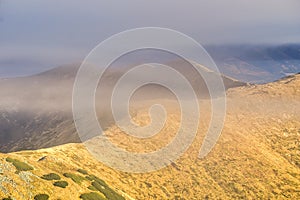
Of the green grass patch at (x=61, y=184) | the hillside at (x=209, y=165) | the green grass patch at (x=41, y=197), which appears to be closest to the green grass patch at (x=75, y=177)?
the hillside at (x=209, y=165)

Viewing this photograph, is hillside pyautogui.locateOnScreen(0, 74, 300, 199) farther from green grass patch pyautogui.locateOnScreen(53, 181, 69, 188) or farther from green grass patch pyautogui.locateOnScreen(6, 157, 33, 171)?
green grass patch pyautogui.locateOnScreen(6, 157, 33, 171)

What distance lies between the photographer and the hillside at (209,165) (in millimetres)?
59938

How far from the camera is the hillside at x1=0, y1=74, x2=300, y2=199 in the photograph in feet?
197

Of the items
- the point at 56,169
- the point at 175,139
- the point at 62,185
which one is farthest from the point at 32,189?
the point at 175,139

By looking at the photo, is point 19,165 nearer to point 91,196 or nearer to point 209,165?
point 91,196

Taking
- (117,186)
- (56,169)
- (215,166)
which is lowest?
(215,166)

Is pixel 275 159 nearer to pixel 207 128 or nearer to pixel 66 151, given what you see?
pixel 207 128

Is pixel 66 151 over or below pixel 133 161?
over

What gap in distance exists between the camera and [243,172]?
90.6 metres

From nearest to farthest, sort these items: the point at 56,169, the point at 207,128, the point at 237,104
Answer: the point at 56,169, the point at 207,128, the point at 237,104

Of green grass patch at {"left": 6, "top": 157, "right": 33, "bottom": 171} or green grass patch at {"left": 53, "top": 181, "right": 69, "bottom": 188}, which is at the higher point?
green grass patch at {"left": 6, "top": 157, "right": 33, "bottom": 171}

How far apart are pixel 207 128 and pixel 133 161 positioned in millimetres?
35802

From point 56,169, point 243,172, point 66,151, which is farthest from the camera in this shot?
point 243,172

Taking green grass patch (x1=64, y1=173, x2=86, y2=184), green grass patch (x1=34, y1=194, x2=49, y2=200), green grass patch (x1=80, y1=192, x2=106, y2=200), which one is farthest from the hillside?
green grass patch (x1=34, y1=194, x2=49, y2=200)
